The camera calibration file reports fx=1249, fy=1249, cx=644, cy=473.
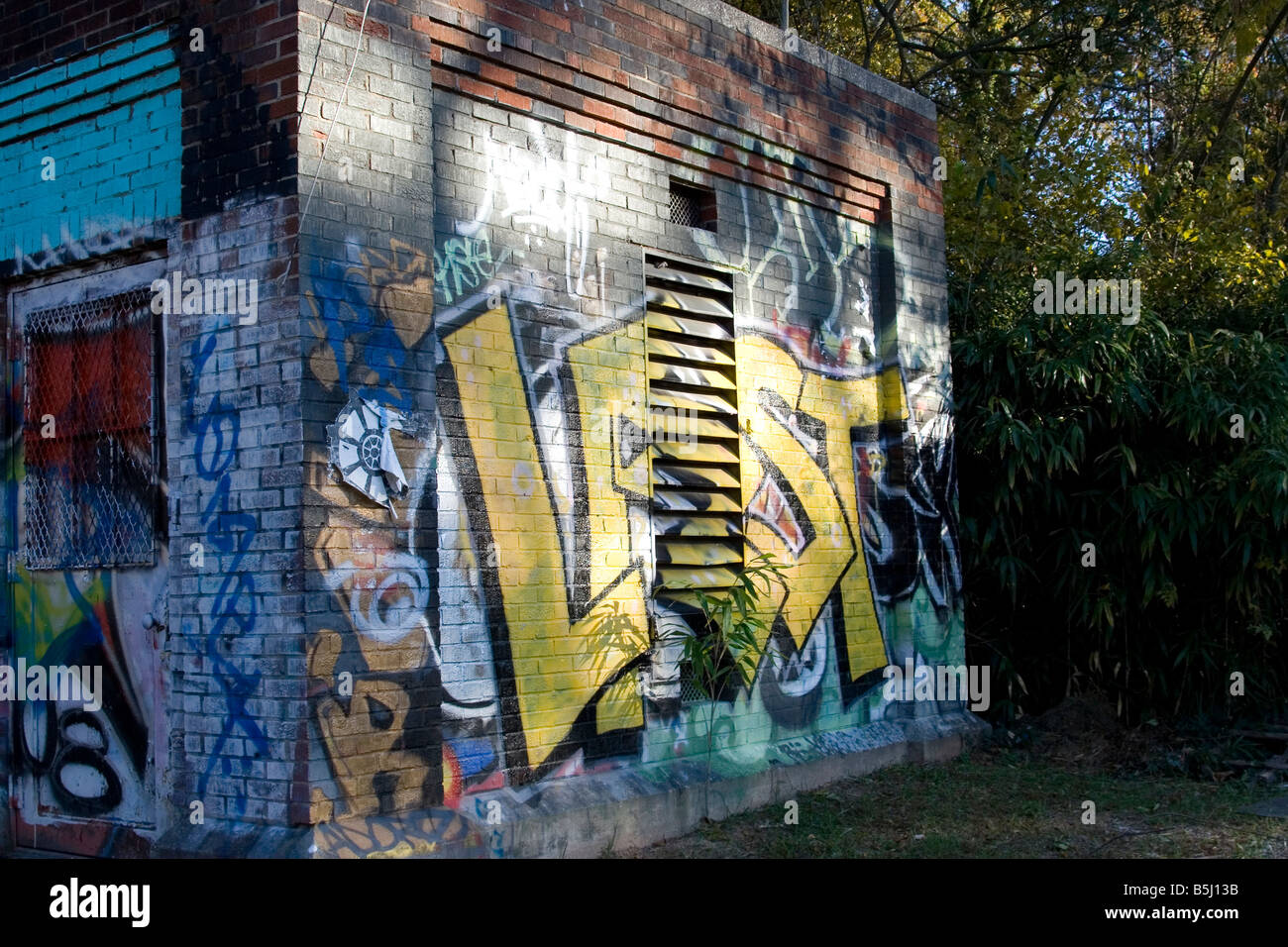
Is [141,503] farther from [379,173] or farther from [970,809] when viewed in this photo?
[970,809]

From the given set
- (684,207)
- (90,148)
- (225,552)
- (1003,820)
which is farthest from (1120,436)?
(90,148)

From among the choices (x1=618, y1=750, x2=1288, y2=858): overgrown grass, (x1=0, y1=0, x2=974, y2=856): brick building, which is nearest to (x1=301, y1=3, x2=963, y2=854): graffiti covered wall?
(x1=0, y1=0, x2=974, y2=856): brick building

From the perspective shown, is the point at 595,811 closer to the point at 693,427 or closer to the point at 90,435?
the point at 693,427

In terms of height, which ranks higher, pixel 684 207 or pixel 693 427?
pixel 684 207

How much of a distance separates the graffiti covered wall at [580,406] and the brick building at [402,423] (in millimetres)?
22

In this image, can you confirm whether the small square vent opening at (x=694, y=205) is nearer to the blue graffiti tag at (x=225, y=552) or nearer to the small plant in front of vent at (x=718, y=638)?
the small plant in front of vent at (x=718, y=638)

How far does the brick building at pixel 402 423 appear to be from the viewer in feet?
16.9

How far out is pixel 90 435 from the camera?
6020 millimetres

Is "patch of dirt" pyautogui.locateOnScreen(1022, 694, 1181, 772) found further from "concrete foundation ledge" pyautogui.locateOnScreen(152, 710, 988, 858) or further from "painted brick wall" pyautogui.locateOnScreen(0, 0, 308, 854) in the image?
"painted brick wall" pyautogui.locateOnScreen(0, 0, 308, 854)

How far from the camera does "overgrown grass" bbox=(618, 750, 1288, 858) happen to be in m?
6.46

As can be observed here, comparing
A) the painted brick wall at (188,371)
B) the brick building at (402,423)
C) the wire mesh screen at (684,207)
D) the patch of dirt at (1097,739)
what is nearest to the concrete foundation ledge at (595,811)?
the brick building at (402,423)

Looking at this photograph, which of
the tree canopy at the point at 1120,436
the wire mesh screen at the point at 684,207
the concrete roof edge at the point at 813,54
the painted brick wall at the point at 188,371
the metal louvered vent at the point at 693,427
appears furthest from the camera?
the tree canopy at the point at 1120,436

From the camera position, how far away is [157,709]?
18.5 ft

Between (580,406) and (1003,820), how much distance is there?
3383 millimetres
